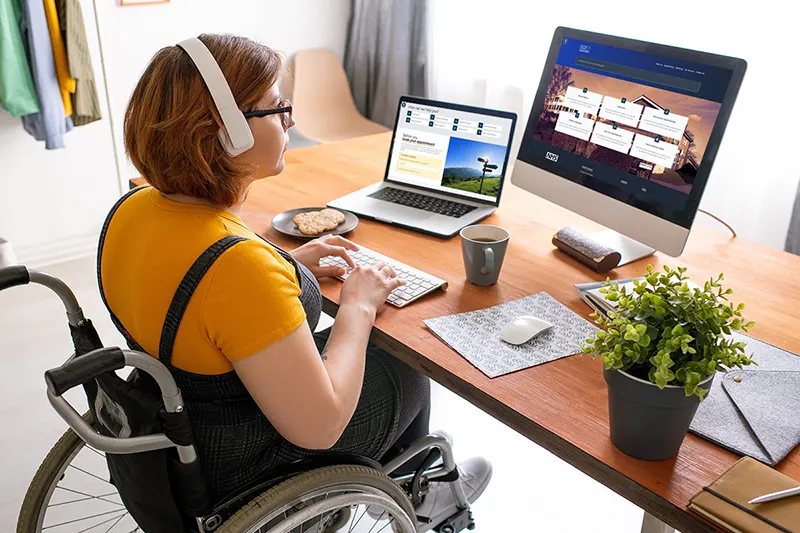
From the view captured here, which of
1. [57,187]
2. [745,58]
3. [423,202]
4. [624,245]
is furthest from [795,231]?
[57,187]

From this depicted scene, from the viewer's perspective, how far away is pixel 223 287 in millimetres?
1056

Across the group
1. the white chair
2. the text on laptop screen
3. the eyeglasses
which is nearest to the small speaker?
the text on laptop screen

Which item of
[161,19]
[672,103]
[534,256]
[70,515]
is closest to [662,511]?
[534,256]

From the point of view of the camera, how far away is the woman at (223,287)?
1063 mm

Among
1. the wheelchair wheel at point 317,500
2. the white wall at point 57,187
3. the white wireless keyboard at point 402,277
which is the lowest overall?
the white wall at point 57,187

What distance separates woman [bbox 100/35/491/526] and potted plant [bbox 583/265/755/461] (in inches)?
16.4

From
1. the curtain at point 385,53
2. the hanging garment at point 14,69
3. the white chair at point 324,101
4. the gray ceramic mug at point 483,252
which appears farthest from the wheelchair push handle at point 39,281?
the curtain at point 385,53

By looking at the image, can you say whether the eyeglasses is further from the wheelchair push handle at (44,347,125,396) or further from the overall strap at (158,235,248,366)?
the wheelchair push handle at (44,347,125,396)

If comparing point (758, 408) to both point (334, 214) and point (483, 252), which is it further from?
point (334, 214)

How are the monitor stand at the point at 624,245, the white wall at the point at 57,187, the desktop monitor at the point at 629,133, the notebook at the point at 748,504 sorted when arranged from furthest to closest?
the white wall at the point at 57,187
the monitor stand at the point at 624,245
the desktop monitor at the point at 629,133
the notebook at the point at 748,504

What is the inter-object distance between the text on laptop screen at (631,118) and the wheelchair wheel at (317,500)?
0.81 m

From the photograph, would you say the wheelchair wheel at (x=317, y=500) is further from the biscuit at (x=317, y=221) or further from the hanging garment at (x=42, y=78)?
the hanging garment at (x=42, y=78)

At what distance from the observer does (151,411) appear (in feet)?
3.55

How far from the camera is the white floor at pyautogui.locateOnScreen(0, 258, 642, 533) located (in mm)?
1998
